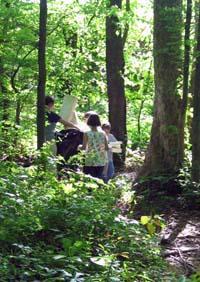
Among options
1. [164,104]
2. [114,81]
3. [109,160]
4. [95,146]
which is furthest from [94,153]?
[114,81]

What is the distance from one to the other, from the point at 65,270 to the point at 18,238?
0.74 m

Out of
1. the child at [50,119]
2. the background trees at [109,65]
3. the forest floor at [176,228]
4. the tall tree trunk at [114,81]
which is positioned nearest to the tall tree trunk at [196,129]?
the background trees at [109,65]

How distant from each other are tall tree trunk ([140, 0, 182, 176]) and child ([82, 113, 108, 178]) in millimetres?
1744

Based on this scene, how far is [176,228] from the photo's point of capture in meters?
8.33

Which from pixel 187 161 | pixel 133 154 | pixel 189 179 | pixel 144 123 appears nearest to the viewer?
pixel 189 179

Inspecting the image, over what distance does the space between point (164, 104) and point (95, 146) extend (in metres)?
2.30

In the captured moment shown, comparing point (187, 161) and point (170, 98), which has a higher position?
point (170, 98)

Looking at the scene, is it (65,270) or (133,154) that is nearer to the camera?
(65,270)

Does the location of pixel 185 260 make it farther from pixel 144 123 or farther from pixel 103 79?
pixel 144 123

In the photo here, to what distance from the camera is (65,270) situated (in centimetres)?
420

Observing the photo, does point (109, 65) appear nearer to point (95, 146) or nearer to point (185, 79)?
point (185, 79)

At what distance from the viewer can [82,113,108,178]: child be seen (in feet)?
29.0

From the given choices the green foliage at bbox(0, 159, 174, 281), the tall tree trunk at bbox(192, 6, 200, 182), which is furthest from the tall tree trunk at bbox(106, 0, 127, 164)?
the green foliage at bbox(0, 159, 174, 281)

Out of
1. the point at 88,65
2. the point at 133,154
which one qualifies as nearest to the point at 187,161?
the point at 133,154
